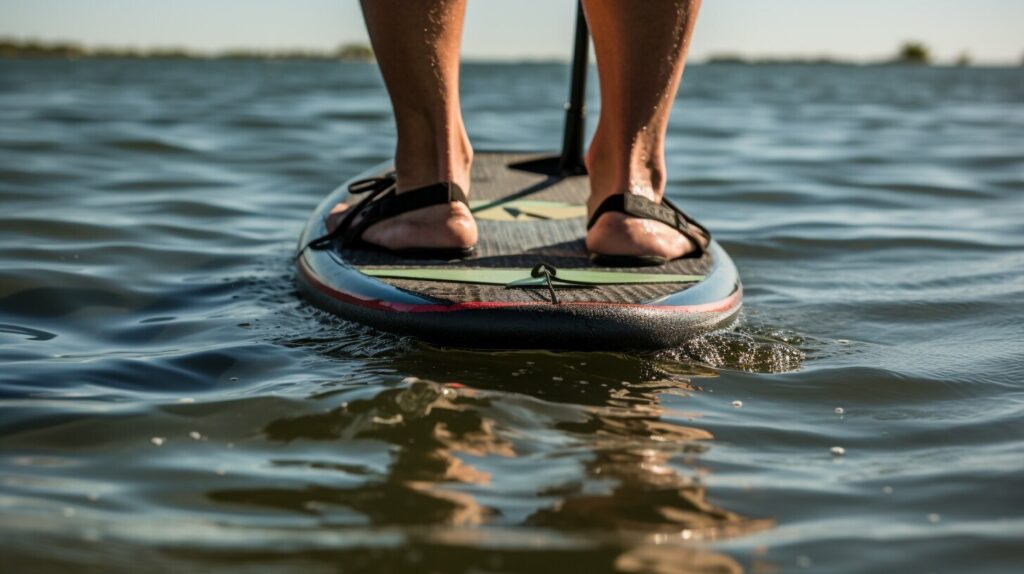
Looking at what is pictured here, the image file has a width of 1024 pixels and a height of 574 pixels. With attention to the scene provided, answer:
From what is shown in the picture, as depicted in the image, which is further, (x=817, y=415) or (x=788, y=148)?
(x=788, y=148)

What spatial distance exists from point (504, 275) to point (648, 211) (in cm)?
42

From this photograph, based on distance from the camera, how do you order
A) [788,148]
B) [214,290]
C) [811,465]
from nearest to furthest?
[811,465] → [214,290] → [788,148]

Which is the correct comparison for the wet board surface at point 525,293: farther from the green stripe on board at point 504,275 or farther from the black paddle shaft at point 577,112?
the black paddle shaft at point 577,112

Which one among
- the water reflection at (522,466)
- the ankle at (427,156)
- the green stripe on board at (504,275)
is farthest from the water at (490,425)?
the ankle at (427,156)

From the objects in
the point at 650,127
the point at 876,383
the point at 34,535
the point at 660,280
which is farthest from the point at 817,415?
the point at 34,535

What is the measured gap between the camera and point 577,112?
4.00m

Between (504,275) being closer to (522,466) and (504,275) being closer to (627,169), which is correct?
(627,169)

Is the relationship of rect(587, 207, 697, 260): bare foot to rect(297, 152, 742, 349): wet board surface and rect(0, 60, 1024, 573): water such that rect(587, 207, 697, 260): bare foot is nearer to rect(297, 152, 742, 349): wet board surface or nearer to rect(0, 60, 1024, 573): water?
rect(297, 152, 742, 349): wet board surface

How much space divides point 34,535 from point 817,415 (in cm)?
143

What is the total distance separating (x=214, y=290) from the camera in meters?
3.21

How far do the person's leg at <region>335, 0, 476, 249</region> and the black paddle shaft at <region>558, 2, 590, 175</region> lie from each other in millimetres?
1148

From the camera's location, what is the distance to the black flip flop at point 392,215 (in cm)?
266

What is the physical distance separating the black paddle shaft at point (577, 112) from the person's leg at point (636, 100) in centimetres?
110

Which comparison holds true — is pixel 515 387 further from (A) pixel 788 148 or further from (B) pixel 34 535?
(A) pixel 788 148
